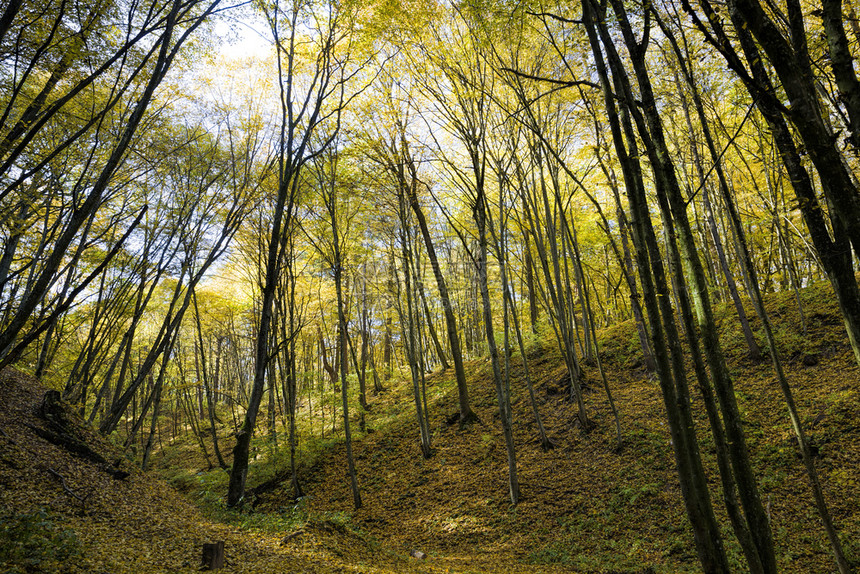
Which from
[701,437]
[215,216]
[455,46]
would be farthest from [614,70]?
[215,216]

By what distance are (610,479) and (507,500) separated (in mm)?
1894

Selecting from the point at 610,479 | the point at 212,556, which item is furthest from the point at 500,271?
the point at 212,556

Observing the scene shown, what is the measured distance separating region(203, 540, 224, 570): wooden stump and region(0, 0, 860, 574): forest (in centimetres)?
24

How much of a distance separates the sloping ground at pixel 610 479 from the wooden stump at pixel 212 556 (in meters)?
3.02

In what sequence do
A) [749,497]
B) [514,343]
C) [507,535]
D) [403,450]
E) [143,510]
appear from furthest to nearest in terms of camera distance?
[514,343] < [403,450] < [507,535] < [143,510] < [749,497]

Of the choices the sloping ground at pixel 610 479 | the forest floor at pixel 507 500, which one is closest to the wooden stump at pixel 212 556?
the forest floor at pixel 507 500

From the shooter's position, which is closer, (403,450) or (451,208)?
(403,450)

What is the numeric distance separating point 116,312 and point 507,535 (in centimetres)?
1087

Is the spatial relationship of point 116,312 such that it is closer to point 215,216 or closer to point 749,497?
point 215,216

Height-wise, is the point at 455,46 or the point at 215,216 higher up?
the point at 455,46

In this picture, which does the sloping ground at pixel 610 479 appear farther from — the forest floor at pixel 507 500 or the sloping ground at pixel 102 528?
the sloping ground at pixel 102 528

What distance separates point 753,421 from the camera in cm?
650

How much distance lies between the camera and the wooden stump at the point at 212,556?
4066 mm

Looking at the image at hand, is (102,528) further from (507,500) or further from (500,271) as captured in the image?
(500,271)
